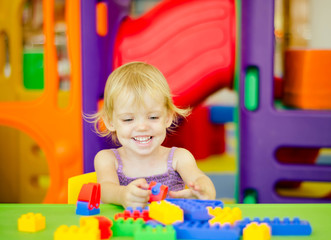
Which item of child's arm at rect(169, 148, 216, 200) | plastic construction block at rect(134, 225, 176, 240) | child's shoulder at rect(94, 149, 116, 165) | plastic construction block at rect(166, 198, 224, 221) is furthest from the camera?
child's shoulder at rect(94, 149, 116, 165)

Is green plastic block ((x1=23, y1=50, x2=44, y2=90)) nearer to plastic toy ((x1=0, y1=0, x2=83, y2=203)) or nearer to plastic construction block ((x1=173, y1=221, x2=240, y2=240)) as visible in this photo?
plastic toy ((x1=0, y1=0, x2=83, y2=203))

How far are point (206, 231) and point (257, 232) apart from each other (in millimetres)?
73

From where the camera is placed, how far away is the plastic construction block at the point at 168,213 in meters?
0.72

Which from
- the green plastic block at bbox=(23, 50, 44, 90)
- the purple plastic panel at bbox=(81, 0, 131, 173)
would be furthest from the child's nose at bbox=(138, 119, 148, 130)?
the green plastic block at bbox=(23, 50, 44, 90)

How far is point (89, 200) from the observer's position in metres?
0.84

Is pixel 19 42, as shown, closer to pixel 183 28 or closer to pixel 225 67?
pixel 183 28

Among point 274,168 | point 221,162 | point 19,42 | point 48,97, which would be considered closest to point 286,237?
point 274,168

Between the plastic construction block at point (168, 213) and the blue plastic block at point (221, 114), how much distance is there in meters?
2.61

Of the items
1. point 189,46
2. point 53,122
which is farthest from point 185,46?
point 53,122

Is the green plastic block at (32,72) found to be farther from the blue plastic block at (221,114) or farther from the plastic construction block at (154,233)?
the plastic construction block at (154,233)

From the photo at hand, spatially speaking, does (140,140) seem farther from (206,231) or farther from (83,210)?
(206,231)

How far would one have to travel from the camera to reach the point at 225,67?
6.27 feet

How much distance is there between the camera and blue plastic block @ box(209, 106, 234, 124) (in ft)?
10.9

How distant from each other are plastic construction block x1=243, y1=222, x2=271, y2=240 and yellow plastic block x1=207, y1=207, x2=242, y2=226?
0.14ft
